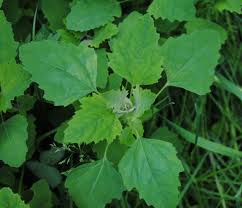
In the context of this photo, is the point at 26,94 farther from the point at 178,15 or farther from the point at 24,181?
the point at 178,15

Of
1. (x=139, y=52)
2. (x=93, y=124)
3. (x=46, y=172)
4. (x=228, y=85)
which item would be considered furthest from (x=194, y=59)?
(x=46, y=172)

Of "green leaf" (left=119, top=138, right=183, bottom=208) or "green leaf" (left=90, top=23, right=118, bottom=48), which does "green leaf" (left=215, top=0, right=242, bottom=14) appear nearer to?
"green leaf" (left=90, top=23, right=118, bottom=48)

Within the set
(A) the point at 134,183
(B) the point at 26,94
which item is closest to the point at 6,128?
(B) the point at 26,94

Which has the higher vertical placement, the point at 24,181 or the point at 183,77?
the point at 183,77

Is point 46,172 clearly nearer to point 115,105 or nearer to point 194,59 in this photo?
point 115,105

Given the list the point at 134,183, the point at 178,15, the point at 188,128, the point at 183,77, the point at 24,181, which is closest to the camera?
the point at 134,183

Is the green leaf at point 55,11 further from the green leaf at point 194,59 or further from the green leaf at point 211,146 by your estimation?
the green leaf at point 211,146
